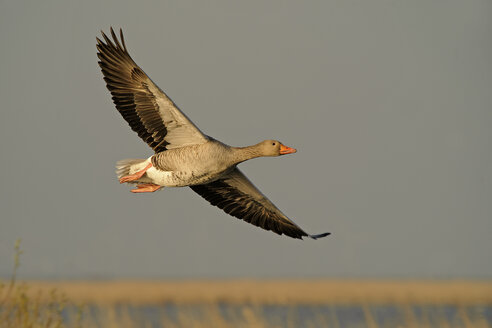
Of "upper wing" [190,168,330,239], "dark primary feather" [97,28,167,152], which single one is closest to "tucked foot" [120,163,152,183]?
"dark primary feather" [97,28,167,152]

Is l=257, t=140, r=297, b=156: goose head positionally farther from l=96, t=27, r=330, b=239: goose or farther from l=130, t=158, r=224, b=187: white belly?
l=130, t=158, r=224, b=187: white belly

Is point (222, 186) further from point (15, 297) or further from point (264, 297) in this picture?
point (264, 297)

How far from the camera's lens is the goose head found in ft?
37.1

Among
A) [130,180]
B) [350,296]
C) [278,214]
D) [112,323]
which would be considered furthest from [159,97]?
[350,296]

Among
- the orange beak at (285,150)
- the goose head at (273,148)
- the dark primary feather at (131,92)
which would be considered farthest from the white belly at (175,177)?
the orange beak at (285,150)

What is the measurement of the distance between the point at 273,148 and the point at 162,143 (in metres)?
1.80

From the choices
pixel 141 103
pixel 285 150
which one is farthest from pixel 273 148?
pixel 141 103

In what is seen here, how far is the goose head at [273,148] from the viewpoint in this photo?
11312mm

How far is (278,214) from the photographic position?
12.3m

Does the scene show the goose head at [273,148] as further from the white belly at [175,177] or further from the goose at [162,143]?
the white belly at [175,177]

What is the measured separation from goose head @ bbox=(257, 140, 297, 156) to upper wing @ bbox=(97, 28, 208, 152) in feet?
3.54

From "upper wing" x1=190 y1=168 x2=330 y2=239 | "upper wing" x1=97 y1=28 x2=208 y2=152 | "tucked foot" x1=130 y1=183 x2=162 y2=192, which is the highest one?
"upper wing" x1=97 y1=28 x2=208 y2=152

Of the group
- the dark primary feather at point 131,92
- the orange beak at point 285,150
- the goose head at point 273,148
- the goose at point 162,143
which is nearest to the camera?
the goose at point 162,143

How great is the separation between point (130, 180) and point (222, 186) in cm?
177
